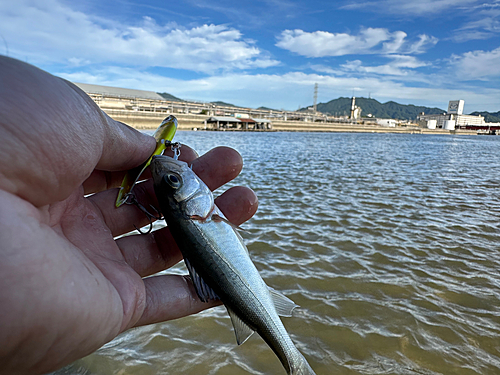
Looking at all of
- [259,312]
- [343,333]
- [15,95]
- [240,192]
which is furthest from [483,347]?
[15,95]

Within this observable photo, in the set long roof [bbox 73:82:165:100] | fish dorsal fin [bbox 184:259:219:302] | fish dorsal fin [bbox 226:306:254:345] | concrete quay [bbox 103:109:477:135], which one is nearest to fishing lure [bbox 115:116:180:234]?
fish dorsal fin [bbox 184:259:219:302]

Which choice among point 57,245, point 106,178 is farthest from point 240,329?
point 106,178

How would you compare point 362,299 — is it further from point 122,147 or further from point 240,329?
point 122,147

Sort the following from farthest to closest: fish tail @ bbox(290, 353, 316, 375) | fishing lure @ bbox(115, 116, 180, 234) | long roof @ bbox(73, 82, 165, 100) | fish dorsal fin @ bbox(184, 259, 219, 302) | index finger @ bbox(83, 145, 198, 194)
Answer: long roof @ bbox(73, 82, 165, 100) → index finger @ bbox(83, 145, 198, 194) → fishing lure @ bbox(115, 116, 180, 234) → fish dorsal fin @ bbox(184, 259, 219, 302) → fish tail @ bbox(290, 353, 316, 375)

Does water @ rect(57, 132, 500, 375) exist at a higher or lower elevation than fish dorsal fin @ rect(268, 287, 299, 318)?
lower

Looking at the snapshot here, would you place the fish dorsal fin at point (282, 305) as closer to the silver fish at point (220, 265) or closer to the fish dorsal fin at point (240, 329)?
the silver fish at point (220, 265)

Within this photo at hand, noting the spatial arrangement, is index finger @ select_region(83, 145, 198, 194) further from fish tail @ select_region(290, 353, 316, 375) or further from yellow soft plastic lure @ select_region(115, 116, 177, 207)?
fish tail @ select_region(290, 353, 316, 375)

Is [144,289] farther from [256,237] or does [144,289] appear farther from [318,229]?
[318,229]
